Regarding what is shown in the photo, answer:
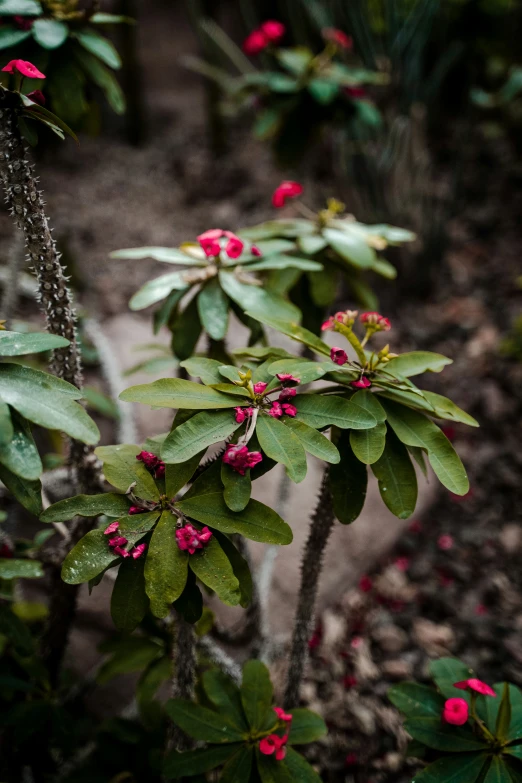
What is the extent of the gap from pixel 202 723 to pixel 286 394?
73cm

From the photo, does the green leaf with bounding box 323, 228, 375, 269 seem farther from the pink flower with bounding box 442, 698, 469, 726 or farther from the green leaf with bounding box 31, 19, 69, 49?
the pink flower with bounding box 442, 698, 469, 726

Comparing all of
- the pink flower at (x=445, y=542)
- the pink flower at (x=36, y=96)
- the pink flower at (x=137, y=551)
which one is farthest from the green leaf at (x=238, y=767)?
the pink flower at (x=445, y=542)

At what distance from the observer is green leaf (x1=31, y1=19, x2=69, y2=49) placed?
1.29 metres

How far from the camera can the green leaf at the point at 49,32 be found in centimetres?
129

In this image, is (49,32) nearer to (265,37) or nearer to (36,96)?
(36,96)

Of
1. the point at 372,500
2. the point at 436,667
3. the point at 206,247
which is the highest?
the point at 206,247

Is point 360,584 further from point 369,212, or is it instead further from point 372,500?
point 369,212

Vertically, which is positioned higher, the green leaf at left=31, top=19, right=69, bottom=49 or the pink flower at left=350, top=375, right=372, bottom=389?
the green leaf at left=31, top=19, right=69, bottom=49

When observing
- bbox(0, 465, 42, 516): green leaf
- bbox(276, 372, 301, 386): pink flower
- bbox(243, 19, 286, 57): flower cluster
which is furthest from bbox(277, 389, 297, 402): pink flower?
bbox(243, 19, 286, 57): flower cluster

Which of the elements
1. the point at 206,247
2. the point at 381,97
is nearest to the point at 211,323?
the point at 206,247

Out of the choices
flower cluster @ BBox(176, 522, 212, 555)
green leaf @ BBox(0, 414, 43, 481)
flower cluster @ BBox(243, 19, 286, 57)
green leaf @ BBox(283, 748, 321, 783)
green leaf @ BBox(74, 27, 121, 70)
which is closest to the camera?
green leaf @ BBox(0, 414, 43, 481)

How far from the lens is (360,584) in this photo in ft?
7.46

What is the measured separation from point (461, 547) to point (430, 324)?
4.39 ft

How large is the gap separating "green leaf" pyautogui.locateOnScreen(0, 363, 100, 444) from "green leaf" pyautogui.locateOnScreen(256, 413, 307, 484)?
0.83ft
